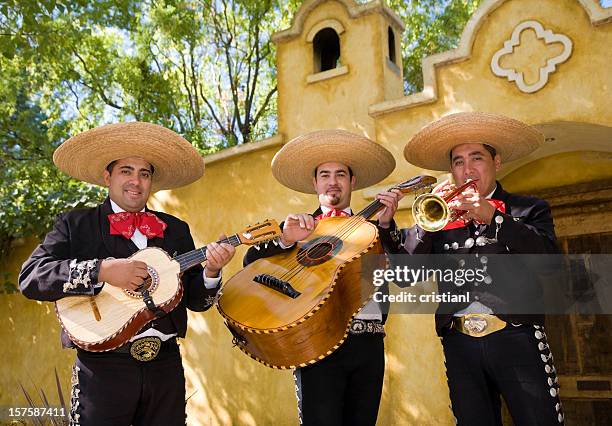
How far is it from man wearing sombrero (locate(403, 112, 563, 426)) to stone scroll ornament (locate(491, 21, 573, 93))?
225 centimetres

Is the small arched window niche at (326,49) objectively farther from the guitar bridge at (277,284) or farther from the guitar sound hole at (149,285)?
the guitar sound hole at (149,285)

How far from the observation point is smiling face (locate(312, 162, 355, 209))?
380cm

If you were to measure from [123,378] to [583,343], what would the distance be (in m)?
4.80

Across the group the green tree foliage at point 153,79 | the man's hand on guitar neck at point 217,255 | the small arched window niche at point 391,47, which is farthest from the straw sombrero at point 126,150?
the green tree foliage at point 153,79

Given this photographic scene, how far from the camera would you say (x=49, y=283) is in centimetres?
307

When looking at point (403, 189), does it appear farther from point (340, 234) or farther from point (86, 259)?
point (86, 259)

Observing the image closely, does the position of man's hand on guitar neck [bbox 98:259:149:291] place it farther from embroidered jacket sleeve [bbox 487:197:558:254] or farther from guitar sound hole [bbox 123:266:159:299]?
embroidered jacket sleeve [bbox 487:197:558:254]

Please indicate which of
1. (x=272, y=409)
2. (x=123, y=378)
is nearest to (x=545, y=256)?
(x=123, y=378)

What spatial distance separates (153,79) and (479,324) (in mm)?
10312

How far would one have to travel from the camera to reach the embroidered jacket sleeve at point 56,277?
304 centimetres

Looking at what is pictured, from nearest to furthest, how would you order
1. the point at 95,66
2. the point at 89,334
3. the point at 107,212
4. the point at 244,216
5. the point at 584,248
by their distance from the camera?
the point at 89,334 < the point at 107,212 < the point at 584,248 < the point at 244,216 < the point at 95,66

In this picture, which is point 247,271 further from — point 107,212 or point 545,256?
point 545,256

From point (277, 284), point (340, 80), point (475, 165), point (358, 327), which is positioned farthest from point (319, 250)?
point (340, 80)

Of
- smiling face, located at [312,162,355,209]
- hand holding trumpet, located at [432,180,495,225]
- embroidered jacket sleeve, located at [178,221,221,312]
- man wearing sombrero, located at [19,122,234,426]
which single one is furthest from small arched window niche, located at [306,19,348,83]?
hand holding trumpet, located at [432,180,495,225]
